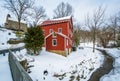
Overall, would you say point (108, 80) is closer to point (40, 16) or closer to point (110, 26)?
point (110, 26)

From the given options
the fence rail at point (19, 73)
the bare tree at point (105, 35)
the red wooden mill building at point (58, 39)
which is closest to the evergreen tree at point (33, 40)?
the red wooden mill building at point (58, 39)

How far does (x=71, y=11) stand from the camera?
53.2 m

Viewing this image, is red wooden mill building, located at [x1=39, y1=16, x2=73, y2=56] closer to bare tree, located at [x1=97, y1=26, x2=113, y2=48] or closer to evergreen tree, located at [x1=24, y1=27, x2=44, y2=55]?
evergreen tree, located at [x1=24, y1=27, x2=44, y2=55]

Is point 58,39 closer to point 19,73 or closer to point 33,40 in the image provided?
point 33,40

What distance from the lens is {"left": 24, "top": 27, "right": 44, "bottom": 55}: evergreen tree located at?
18812mm

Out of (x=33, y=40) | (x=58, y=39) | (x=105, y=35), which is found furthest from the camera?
(x=105, y=35)

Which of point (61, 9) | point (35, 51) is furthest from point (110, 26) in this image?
point (35, 51)

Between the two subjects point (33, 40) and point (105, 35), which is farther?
point (105, 35)

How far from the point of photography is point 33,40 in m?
18.8

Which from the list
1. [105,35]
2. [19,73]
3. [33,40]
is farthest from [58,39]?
[105,35]

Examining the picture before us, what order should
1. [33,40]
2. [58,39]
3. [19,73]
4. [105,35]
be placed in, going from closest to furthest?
[19,73]
[33,40]
[58,39]
[105,35]

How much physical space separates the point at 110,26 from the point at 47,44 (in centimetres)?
3397

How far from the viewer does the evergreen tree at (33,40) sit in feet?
61.7

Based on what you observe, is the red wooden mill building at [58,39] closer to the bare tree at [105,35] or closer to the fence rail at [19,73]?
the fence rail at [19,73]
